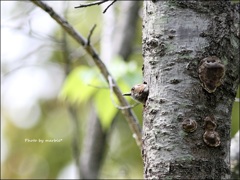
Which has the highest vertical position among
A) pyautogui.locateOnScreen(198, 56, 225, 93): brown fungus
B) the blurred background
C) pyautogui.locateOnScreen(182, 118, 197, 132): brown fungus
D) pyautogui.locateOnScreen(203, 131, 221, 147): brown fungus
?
pyautogui.locateOnScreen(198, 56, 225, 93): brown fungus

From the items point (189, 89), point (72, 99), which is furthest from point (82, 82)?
point (189, 89)

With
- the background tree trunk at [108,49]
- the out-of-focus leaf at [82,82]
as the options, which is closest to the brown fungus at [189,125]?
the out-of-focus leaf at [82,82]

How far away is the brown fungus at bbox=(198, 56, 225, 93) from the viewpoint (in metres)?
0.89

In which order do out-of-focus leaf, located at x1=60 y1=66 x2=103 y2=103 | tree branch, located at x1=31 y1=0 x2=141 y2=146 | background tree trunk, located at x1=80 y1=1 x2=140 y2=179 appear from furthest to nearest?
1. background tree trunk, located at x1=80 y1=1 x2=140 y2=179
2. out-of-focus leaf, located at x1=60 y1=66 x2=103 y2=103
3. tree branch, located at x1=31 y1=0 x2=141 y2=146

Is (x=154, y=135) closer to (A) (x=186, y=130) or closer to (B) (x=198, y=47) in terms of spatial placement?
(A) (x=186, y=130)

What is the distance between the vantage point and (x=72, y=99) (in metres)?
2.21

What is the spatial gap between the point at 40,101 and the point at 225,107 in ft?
12.3

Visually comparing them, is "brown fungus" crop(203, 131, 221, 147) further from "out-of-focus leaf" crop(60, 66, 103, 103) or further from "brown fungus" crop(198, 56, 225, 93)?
"out-of-focus leaf" crop(60, 66, 103, 103)

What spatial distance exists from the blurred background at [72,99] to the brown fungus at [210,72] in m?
0.58

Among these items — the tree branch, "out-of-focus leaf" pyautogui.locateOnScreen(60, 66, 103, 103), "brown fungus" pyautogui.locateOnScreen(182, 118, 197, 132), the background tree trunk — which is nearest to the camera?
"brown fungus" pyautogui.locateOnScreen(182, 118, 197, 132)

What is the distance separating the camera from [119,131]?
A: 395 cm

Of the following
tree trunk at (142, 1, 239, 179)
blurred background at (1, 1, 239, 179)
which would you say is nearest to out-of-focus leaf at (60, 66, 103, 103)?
blurred background at (1, 1, 239, 179)

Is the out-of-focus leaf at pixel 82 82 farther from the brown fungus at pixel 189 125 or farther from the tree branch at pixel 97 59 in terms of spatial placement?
the brown fungus at pixel 189 125

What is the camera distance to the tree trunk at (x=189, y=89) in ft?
2.86
